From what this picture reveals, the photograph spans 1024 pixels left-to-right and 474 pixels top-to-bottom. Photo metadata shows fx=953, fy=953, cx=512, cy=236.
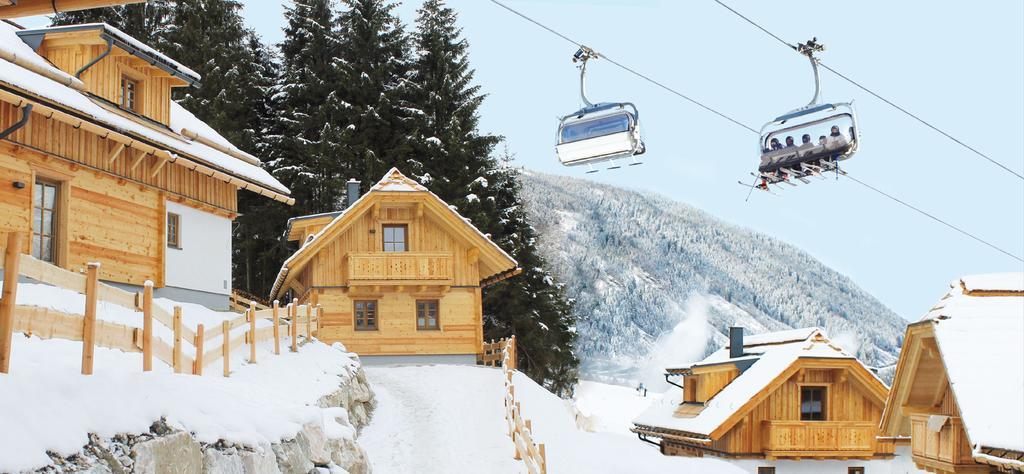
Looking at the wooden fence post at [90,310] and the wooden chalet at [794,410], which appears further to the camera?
the wooden chalet at [794,410]

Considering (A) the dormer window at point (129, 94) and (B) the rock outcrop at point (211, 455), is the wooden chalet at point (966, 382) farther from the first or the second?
(A) the dormer window at point (129, 94)

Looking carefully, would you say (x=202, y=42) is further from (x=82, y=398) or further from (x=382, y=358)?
(x=82, y=398)

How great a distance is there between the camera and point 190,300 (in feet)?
80.0

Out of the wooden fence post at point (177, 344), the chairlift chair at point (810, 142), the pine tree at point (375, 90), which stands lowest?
the wooden fence post at point (177, 344)

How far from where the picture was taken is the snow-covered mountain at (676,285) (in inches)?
4884

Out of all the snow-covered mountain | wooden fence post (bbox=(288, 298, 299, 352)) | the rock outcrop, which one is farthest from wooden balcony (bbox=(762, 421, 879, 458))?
the snow-covered mountain

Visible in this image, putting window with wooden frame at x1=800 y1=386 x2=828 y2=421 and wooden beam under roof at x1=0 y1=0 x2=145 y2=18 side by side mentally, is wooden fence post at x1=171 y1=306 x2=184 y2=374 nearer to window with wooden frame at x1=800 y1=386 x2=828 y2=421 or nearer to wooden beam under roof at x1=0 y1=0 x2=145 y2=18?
wooden beam under roof at x1=0 y1=0 x2=145 y2=18

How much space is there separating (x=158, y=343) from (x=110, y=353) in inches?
101

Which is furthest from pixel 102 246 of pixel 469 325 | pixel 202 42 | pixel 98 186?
pixel 202 42

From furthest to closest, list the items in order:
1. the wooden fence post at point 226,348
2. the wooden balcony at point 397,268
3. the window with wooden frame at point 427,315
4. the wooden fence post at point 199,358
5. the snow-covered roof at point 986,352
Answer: the window with wooden frame at point 427,315
the wooden balcony at point 397,268
the snow-covered roof at point 986,352
the wooden fence post at point 226,348
the wooden fence post at point 199,358

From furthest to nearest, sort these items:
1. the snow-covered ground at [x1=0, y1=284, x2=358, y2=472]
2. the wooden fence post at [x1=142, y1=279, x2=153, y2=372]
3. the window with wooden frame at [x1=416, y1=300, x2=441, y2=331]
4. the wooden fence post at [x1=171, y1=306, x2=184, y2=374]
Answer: the window with wooden frame at [x1=416, y1=300, x2=441, y2=331]
the wooden fence post at [x1=171, y1=306, x2=184, y2=374]
the wooden fence post at [x1=142, y1=279, x2=153, y2=372]
the snow-covered ground at [x1=0, y1=284, x2=358, y2=472]

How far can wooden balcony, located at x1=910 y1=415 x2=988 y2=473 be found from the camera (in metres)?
19.4

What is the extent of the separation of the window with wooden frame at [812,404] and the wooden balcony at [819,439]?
1.25 m

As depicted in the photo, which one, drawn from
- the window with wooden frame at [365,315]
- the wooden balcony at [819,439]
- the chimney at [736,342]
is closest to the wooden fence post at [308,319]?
the window with wooden frame at [365,315]
